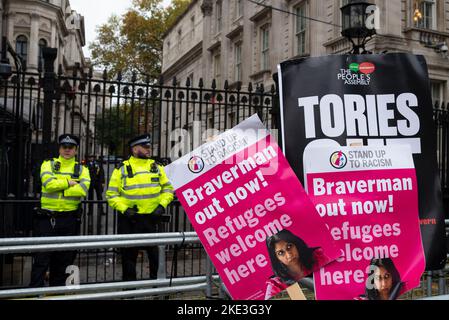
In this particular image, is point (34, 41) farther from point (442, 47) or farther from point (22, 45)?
point (442, 47)

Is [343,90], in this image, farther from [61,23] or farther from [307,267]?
[61,23]

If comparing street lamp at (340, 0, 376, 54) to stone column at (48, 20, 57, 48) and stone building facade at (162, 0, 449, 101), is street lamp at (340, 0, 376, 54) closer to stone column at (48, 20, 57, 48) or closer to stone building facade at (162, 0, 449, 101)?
stone building facade at (162, 0, 449, 101)

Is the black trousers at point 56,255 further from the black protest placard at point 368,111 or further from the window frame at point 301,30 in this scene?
the window frame at point 301,30

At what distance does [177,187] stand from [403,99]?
4.74ft

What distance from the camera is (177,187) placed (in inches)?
107

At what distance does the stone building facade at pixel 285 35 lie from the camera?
1586 centimetres

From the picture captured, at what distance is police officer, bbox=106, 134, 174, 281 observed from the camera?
571 centimetres

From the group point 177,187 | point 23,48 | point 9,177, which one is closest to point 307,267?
point 177,187

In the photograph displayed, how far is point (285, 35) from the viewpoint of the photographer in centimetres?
2034

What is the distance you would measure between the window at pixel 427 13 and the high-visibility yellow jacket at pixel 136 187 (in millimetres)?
14020

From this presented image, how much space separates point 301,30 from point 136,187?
15.4 meters

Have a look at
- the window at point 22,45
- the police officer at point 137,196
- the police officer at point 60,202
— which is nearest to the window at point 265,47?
the police officer at point 137,196

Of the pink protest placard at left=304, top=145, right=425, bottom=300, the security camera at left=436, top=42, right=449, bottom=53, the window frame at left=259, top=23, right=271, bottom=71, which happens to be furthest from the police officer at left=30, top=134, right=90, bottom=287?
the window frame at left=259, top=23, right=271, bottom=71

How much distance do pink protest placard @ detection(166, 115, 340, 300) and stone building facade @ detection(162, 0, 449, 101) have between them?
13.8 meters
